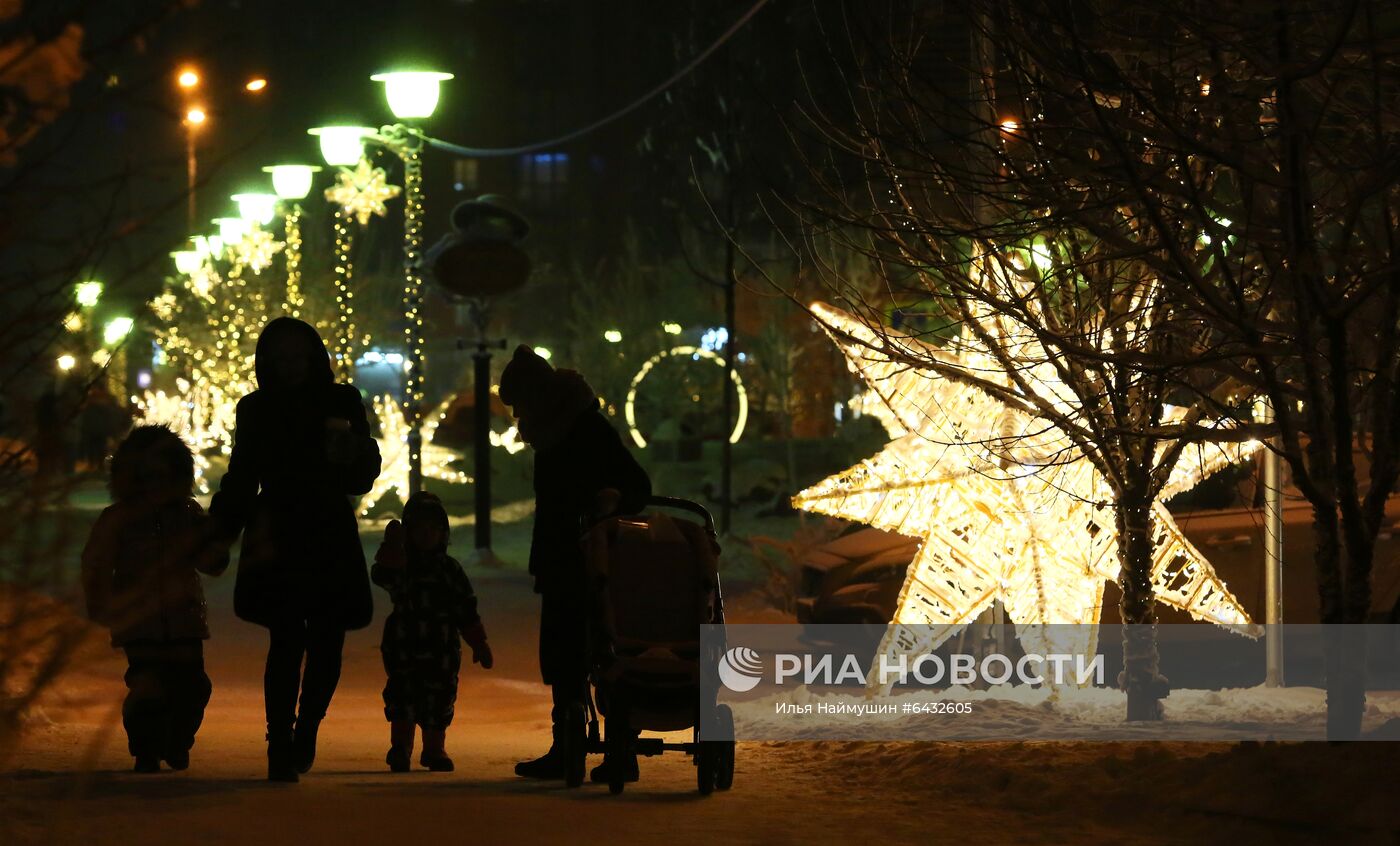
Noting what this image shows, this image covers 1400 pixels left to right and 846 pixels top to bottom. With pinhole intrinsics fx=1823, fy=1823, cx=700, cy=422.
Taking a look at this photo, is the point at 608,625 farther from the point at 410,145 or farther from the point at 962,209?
the point at 410,145

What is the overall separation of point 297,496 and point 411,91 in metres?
11.3

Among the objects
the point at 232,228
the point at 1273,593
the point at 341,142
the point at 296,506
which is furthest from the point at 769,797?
the point at 232,228

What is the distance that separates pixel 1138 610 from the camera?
31.6 ft

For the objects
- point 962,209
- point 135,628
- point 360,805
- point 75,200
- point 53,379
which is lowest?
point 360,805

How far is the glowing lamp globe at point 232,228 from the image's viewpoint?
100 ft

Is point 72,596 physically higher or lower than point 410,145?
lower

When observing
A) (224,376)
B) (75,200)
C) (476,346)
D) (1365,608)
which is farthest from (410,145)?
(75,200)

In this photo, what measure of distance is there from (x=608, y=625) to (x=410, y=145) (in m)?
14.5

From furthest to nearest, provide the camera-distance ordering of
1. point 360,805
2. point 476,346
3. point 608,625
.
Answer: point 476,346 < point 608,625 < point 360,805

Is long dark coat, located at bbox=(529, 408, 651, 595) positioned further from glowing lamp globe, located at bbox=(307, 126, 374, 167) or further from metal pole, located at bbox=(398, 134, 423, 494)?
metal pole, located at bbox=(398, 134, 423, 494)

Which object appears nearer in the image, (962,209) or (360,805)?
(360,805)

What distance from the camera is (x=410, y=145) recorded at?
21.0 meters

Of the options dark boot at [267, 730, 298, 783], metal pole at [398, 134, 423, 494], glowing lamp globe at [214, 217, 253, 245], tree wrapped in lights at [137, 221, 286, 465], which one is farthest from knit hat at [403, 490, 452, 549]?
glowing lamp globe at [214, 217, 253, 245]

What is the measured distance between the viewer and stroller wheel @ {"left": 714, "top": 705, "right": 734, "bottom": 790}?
24.8 ft
